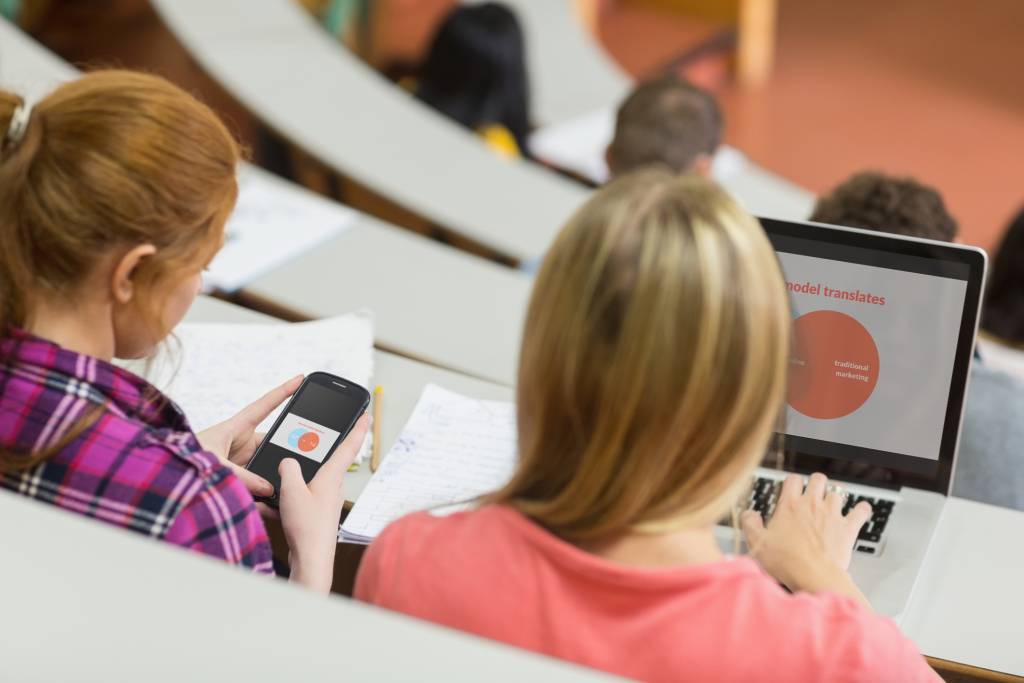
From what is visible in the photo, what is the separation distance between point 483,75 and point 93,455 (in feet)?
7.47

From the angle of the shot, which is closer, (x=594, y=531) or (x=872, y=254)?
(x=594, y=531)

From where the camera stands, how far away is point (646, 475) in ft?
2.81

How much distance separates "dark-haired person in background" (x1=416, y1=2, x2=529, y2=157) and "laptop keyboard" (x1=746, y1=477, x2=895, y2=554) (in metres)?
1.80

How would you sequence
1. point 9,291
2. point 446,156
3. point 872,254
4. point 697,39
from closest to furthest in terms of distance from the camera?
1. point 9,291
2. point 872,254
3. point 446,156
4. point 697,39

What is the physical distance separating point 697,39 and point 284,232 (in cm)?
405

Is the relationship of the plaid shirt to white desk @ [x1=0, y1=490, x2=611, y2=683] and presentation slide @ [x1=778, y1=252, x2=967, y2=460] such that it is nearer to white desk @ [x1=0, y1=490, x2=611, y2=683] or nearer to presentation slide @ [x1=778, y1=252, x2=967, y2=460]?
white desk @ [x1=0, y1=490, x2=611, y2=683]

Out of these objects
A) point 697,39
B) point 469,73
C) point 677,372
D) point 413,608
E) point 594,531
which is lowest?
point 413,608

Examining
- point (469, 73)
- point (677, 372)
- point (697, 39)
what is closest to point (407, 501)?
point (677, 372)

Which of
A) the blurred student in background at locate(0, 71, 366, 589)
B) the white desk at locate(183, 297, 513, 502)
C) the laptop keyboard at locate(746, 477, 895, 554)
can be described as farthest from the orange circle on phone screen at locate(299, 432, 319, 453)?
the laptop keyboard at locate(746, 477, 895, 554)

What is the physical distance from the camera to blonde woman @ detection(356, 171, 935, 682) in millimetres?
820

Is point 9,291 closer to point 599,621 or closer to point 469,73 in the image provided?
point 599,621

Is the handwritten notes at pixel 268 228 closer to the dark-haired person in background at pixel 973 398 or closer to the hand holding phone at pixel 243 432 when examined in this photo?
the hand holding phone at pixel 243 432

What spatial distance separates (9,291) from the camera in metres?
1.08

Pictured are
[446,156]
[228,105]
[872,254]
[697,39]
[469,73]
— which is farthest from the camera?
[697,39]
